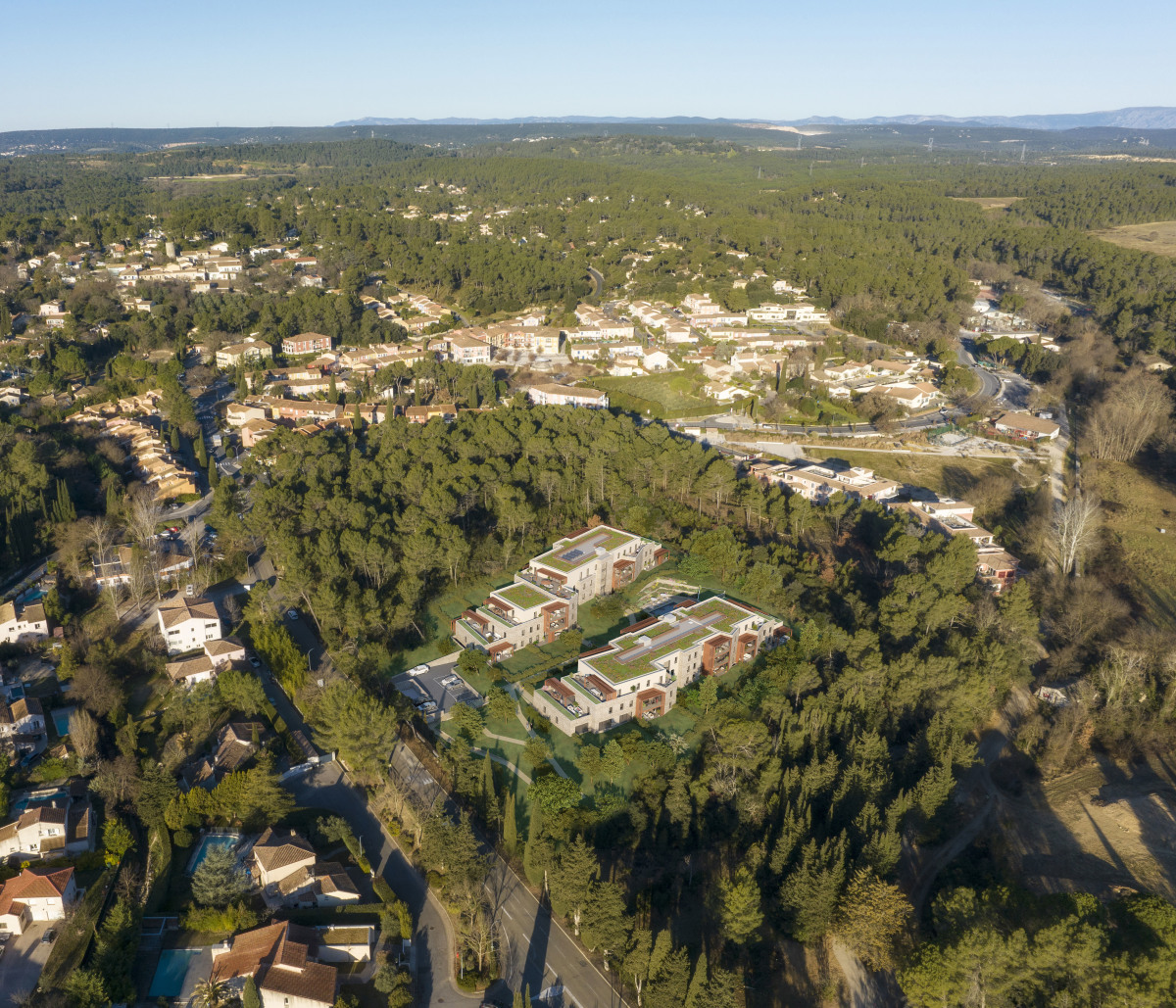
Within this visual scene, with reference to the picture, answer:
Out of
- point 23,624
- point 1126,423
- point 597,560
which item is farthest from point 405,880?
point 1126,423

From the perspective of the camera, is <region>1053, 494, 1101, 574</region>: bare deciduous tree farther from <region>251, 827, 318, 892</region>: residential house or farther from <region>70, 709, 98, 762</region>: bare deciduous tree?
<region>70, 709, 98, 762</region>: bare deciduous tree

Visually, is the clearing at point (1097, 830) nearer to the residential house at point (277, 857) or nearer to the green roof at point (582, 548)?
the green roof at point (582, 548)

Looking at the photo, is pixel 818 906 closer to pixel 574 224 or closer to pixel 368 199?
pixel 574 224

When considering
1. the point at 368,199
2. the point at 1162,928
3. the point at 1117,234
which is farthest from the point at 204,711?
the point at 1117,234

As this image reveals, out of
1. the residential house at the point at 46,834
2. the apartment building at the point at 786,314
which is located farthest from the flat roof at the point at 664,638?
the apartment building at the point at 786,314

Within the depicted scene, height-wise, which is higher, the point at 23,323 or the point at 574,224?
the point at 574,224

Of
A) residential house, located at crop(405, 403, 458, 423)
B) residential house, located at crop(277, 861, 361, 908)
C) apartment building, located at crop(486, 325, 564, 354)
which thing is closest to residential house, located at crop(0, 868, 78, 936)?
residential house, located at crop(277, 861, 361, 908)
